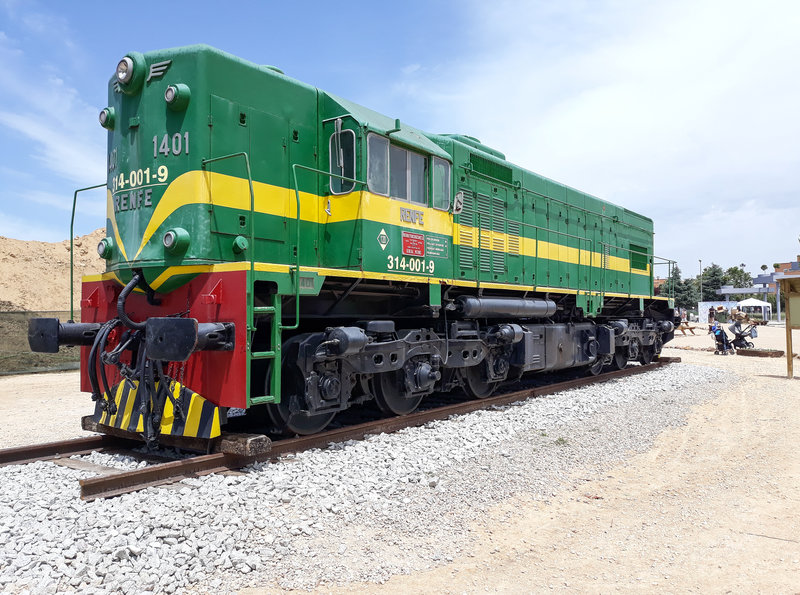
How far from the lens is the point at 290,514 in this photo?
4320 mm

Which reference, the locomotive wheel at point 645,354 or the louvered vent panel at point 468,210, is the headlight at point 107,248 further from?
the locomotive wheel at point 645,354

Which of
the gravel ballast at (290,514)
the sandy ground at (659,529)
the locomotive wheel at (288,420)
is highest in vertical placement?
the locomotive wheel at (288,420)

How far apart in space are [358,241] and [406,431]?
7.25ft

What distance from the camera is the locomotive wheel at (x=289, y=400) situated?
600 centimetres

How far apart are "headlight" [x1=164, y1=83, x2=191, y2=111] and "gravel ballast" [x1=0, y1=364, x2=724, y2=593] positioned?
3.39 metres

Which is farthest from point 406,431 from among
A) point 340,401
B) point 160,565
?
point 160,565

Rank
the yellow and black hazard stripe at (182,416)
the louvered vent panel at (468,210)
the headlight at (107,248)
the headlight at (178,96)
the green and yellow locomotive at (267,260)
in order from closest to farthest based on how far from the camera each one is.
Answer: the yellow and black hazard stripe at (182,416) → the green and yellow locomotive at (267,260) → the headlight at (178,96) → the headlight at (107,248) → the louvered vent panel at (468,210)

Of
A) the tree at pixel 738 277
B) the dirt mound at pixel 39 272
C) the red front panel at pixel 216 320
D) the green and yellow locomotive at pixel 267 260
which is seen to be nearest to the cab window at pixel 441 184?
the green and yellow locomotive at pixel 267 260

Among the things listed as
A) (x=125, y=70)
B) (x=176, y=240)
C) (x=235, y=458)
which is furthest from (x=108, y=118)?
(x=235, y=458)

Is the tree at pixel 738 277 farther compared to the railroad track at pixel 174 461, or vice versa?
the tree at pixel 738 277

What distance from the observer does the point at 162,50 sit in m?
5.93

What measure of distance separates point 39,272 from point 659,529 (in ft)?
135

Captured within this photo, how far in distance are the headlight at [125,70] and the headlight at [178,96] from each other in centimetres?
56

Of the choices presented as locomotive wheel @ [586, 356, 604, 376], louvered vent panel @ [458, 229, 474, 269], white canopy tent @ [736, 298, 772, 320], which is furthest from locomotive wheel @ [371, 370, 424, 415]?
white canopy tent @ [736, 298, 772, 320]
